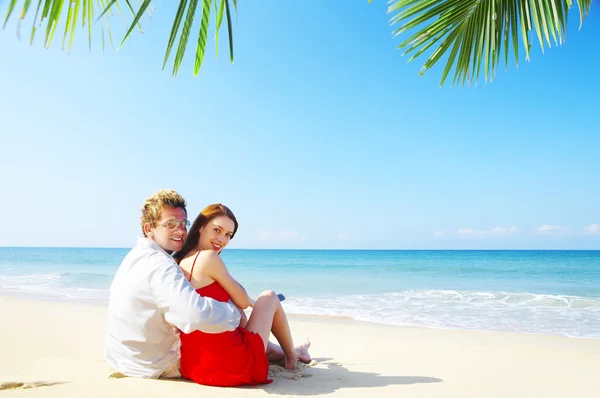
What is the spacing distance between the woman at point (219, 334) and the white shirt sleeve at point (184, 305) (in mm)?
273

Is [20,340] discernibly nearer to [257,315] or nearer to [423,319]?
[257,315]

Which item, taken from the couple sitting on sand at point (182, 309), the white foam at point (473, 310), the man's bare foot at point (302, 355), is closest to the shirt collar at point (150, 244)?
the couple sitting on sand at point (182, 309)

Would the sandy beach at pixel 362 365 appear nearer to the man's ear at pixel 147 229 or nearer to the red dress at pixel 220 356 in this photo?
the red dress at pixel 220 356

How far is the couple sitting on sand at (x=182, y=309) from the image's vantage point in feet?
7.97

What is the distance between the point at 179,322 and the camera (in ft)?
7.82

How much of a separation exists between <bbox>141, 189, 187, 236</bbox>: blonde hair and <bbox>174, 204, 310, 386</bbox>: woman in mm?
274

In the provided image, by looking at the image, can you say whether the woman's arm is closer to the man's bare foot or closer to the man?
the man

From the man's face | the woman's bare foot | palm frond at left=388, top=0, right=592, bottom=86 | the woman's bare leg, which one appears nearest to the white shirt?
the man's face

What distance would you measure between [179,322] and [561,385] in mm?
2950

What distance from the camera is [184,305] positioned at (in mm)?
2357

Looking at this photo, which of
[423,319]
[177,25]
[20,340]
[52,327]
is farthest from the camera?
[423,319]

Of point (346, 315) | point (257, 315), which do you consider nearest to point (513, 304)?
point (346, 315)

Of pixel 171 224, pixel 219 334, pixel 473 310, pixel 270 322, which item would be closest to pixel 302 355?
pixel 270 322

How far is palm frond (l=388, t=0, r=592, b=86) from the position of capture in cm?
206
